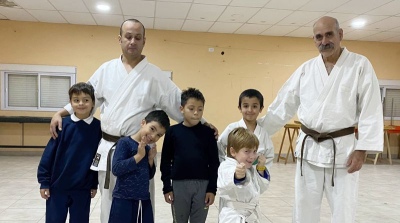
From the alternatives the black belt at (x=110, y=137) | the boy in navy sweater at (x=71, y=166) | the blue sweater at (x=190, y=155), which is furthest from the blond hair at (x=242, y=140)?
the boy in navy sweater at (x=71, y=166)

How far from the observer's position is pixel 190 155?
5.99 feet

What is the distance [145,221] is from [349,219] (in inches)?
43.9

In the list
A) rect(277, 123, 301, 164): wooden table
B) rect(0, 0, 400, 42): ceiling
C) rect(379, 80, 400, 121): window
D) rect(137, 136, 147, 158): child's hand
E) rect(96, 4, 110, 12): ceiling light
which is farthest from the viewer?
rect(379, 80, 400, 121): window

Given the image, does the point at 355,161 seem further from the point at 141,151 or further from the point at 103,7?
the point at 103,7

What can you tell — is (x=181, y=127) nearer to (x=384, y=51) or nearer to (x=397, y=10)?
(x=397, y=10)

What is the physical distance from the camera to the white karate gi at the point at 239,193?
1563mm

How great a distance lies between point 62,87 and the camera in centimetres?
646

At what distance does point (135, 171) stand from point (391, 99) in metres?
7.46

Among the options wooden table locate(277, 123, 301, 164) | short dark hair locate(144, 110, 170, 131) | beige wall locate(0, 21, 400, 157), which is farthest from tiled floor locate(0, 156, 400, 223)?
beige wall locate(0, 21, 400, 157)

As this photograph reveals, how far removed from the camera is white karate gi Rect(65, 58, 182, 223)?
Result: 71.5 inches

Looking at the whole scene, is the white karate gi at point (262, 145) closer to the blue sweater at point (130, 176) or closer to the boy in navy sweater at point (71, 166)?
the blue sweater at point (130, 176)

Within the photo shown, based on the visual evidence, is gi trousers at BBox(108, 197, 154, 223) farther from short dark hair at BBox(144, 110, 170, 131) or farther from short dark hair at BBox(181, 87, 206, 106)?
short dark hair at BBox(181, 87, 206, 106)

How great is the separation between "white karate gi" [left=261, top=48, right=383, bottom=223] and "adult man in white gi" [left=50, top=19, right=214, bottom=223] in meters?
0.90

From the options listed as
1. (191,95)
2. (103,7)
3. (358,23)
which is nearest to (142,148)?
(191,95)
